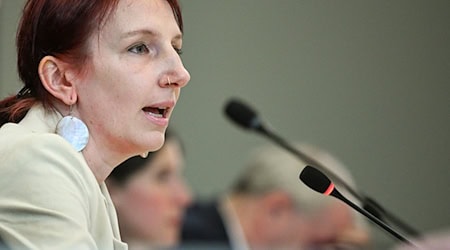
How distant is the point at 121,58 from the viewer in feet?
6.02

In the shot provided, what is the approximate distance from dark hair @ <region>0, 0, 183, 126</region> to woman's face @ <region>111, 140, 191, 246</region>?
1719mm

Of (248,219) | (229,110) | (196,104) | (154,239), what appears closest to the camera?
(229,110)

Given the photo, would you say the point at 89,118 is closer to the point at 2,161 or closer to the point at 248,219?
the point at 2,161

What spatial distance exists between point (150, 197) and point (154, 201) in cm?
2

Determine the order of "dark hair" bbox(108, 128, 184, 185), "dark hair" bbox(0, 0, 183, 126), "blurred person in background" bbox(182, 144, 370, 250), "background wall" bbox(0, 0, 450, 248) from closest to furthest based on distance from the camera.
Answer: "dark hair" bbox(0, 0, 183, 126) < "dark hair" bbox(108, 128, 184, 185) < "blurred person in background" bbox(182, 144, 370, 250) < "background wall" bbox(0, 0, 450, 248)

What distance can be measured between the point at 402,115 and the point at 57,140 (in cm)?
348

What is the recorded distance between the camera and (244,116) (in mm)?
2654

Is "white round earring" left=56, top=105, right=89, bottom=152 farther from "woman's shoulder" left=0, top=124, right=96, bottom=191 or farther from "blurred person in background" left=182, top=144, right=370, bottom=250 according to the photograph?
"blurred person in background" left=182, top=144, right=370, bottom=250

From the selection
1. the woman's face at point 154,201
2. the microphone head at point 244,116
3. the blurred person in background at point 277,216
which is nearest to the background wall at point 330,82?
the blurred person in background at point 277,216

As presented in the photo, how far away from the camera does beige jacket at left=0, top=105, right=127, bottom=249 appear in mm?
1570

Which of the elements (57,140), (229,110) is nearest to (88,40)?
(57,140)

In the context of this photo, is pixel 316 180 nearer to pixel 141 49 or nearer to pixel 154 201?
pixel 141 49

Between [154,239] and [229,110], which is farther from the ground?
[229,110]

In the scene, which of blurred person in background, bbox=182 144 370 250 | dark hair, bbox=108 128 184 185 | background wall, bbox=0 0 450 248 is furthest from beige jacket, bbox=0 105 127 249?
background wall, bbox=0 0 450 248
